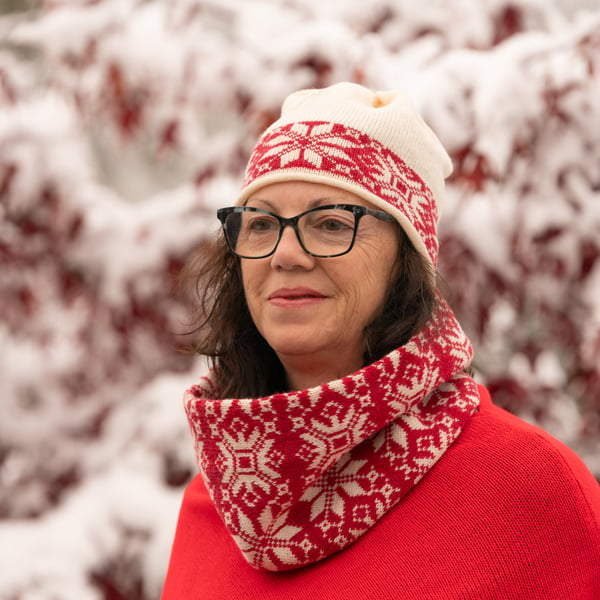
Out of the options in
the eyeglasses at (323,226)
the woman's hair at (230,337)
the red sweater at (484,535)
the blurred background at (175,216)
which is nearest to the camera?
the red sweater at (484,535)

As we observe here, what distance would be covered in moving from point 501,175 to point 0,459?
1496 mm

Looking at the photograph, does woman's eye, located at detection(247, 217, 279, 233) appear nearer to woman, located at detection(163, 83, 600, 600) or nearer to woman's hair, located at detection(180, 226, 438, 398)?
→ woman, located at detection(163, 83, 600, 600)

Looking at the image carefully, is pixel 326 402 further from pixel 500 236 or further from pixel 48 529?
pixel 48 529

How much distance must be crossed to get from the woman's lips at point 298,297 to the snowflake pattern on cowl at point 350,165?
19 cm

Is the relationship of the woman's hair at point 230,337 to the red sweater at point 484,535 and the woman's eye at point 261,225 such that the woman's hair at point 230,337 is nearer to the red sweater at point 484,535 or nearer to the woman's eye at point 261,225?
the woman's eye at point 261,225

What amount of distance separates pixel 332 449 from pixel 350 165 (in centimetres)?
48

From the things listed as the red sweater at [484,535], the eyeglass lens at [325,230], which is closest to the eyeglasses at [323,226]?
the eyeglass lens at [325,230]

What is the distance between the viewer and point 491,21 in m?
1.82

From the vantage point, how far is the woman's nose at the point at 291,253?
1176mm

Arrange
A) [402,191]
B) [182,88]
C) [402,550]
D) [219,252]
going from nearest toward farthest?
[402,550] < [402,191] < [219,252] < [182,88]

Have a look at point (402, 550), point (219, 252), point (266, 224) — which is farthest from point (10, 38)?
point (402, 550)

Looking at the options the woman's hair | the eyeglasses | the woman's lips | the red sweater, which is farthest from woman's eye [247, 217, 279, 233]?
the red sweater

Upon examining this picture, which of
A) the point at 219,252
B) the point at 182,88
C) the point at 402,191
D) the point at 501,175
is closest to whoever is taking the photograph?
the point at 402,191

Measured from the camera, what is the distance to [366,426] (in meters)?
1.07
